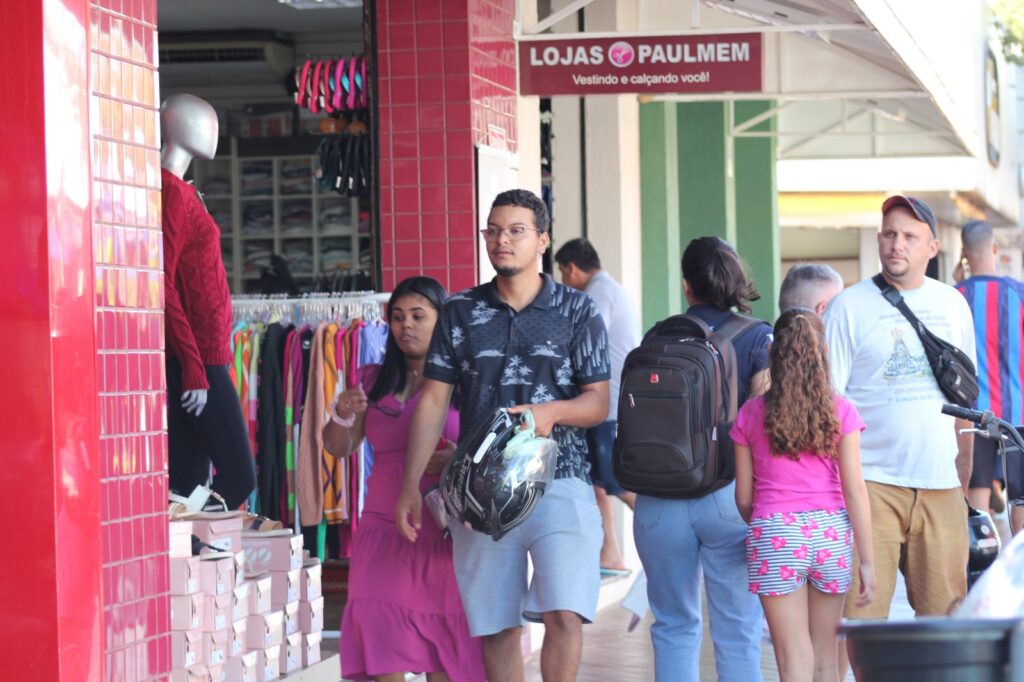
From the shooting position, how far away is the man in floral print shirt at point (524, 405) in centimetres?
554

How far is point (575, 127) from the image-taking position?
11.5m

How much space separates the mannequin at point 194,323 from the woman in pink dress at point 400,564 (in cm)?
70

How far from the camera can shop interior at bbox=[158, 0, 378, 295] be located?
45.4ft

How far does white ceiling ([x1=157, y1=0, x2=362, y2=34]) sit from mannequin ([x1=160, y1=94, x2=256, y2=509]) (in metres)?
6.20

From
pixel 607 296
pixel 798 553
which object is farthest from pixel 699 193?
pixel 798 553

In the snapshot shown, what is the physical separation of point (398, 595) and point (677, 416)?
1191 mm

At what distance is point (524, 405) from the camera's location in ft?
18.0

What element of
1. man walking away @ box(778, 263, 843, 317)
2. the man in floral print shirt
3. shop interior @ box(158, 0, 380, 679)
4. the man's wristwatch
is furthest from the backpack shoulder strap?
shop interior @ box(158, 0, 380, 679)

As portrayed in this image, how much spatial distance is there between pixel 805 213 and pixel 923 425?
21255 millimetres

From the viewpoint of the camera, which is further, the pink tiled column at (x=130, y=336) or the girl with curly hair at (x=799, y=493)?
the girl with curly hair at (x=799, y=493)

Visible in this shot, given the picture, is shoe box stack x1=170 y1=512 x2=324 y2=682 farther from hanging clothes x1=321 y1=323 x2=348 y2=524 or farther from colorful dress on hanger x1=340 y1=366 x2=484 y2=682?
hanging clothes x1=321 y1=323 x2=348 y2=524

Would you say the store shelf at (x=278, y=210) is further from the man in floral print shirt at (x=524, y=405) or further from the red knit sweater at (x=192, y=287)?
the man in floral print shirt at (x=524, y=405)

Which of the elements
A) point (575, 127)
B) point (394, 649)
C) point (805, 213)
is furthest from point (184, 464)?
point (805, 213)

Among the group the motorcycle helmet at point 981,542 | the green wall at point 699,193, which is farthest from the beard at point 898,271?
the green wall at point 699,193
